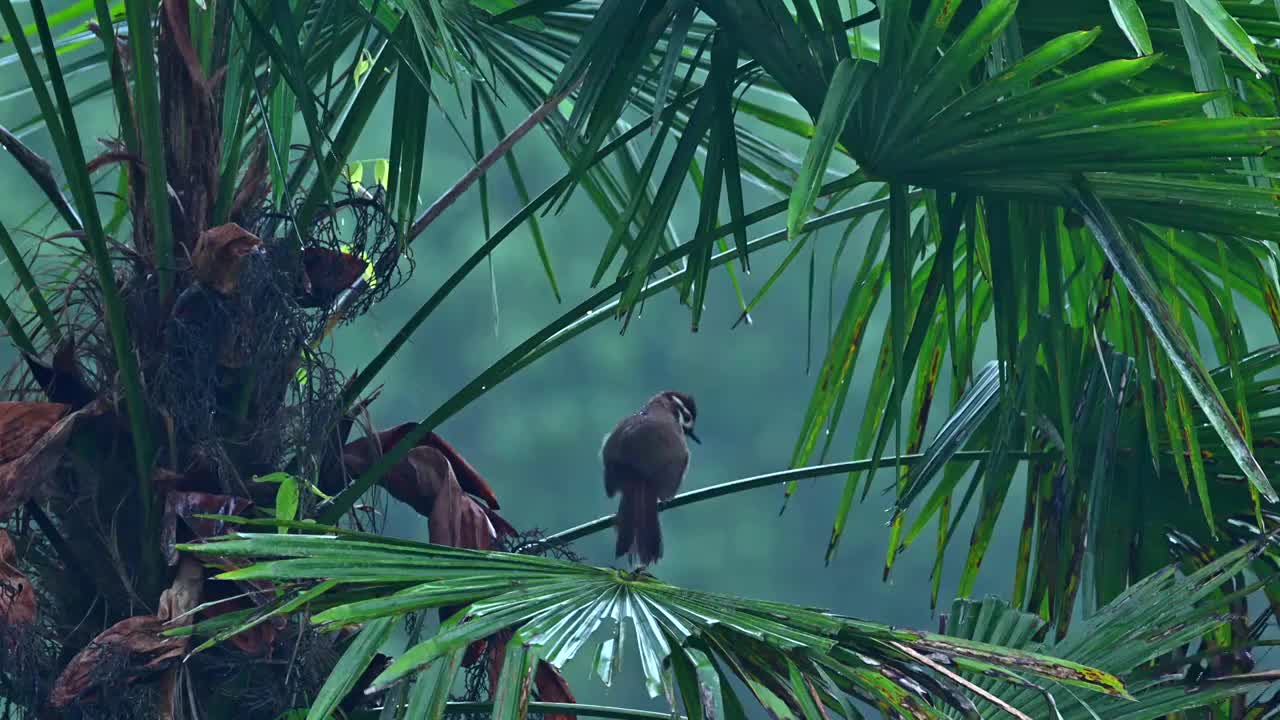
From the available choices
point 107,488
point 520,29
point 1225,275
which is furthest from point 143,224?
point 1225,275

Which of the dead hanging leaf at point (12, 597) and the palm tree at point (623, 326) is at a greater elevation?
the palm tree at point (623, 326)

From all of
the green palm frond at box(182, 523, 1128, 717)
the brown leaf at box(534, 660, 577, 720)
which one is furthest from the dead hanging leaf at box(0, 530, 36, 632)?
the brown leaf at box(534, 660, 577, 720)

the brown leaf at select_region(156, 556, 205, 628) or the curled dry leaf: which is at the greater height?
the curled dry leaf

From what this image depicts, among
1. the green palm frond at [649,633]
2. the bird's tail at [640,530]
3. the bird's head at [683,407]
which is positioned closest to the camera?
the green palm frond at [649,633]

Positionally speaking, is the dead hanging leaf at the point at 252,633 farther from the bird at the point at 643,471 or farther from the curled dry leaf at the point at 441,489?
the bird at the point at 643,471

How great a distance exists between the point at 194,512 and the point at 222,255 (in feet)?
1.38

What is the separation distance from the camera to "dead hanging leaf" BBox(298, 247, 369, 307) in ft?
8.24

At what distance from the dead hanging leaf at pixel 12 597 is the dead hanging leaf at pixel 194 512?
0.69ft

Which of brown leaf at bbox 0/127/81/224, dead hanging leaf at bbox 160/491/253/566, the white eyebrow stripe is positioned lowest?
dead hanging leaf at bbox 160/491/253/566

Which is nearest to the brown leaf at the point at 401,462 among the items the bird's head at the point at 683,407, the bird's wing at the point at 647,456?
the bird's wing at the point at 647,456

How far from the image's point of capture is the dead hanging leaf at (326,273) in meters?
2.51

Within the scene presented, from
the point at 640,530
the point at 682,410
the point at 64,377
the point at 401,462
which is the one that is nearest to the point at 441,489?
the point at 401,462

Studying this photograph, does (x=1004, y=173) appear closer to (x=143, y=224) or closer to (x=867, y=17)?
(x=867, y=17)

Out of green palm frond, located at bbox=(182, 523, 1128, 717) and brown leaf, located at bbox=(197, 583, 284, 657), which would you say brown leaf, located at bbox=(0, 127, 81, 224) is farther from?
green palm frond, located at bbox=(182, 523, 1128, 717)
